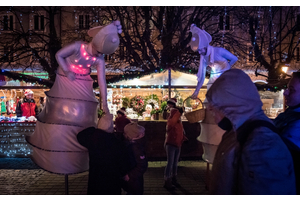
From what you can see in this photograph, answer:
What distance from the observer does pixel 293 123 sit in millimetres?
2309

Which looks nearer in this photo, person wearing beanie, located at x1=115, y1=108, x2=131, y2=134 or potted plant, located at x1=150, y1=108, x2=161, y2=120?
person wearing beanie, located at x1=115, y1=108, x2=131, y2=134

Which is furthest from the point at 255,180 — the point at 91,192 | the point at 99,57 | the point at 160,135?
the point at 160,135

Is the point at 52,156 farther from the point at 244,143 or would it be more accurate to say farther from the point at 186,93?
the point at 186,93

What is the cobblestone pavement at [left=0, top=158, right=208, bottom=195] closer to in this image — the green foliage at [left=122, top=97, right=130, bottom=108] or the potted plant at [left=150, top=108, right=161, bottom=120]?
the potted plant at [left=150, top=108, right=161, bottom=120]

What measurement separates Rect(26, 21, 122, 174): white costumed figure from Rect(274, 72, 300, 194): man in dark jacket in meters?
2.51

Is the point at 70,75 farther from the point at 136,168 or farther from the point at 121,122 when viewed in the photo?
the point at 121,122

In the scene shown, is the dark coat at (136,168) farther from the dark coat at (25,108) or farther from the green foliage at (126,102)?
the dark coat at (25,108)

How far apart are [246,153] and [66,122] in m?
2.73

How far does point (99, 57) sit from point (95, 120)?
42.9 inches

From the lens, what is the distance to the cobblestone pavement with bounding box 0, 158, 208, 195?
4.88 meters

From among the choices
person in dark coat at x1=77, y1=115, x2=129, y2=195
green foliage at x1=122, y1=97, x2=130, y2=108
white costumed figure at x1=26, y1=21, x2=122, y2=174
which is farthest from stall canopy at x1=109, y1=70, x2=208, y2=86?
person in dark coat at x1=77, y1=115, x2=129, y2=195

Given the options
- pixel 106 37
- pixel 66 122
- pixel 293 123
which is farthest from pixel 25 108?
pixel 293 123

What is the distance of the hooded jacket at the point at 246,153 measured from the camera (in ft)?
4.59

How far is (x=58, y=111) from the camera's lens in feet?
11.0
